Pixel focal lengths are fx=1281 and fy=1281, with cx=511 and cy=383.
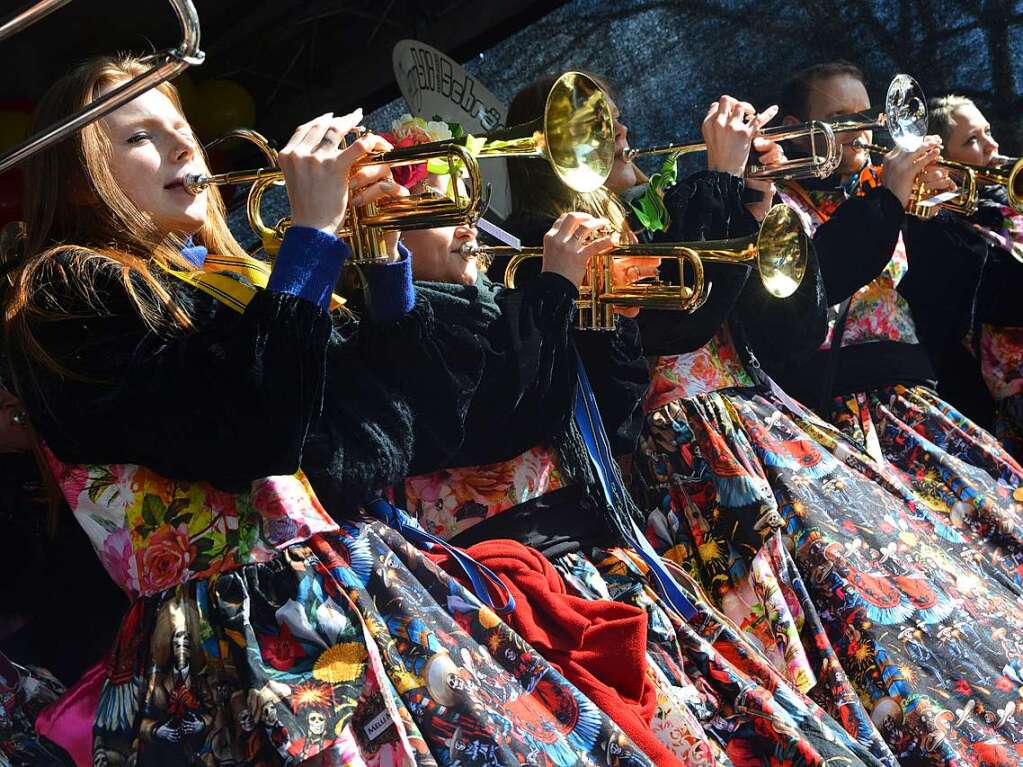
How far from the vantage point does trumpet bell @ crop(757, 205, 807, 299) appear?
9.69 ft

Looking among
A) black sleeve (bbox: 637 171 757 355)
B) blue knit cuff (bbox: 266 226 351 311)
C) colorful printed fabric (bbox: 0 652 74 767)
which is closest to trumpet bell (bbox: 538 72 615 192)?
black sleeve (bbox: 637 171 757 355)

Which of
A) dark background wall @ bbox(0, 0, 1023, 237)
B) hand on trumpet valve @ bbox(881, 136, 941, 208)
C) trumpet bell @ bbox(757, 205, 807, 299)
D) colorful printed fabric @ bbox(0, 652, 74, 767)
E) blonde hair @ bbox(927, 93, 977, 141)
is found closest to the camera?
colorful printed fabric @ bbox(0, 652, 74, 767)

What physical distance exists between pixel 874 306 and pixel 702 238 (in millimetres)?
716

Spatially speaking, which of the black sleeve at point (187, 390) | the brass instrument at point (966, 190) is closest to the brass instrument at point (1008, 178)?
the brass instrument at point (966, 190)

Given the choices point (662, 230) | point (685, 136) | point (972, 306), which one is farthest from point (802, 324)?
point (685, 136)

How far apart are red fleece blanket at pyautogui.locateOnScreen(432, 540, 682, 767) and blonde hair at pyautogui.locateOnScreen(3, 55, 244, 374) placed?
2.17 ft

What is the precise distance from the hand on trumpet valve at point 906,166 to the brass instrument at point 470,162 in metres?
1.04

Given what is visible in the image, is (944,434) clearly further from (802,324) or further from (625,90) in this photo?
(625,90)

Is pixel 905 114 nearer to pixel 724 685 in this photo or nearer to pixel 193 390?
pixel 724 685

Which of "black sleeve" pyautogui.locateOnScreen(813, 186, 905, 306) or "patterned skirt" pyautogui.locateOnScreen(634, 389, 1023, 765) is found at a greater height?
"black sleeve" pyautogui.locateOnScreen(813, 186, 905, 306)

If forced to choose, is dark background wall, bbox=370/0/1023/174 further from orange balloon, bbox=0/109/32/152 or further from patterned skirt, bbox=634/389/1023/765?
patterned skirt, bbox=634/389/1023/765

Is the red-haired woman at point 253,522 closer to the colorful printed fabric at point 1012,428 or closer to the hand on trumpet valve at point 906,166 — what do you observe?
the hand on trumpet valve at point 906,166

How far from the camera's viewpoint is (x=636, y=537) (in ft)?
8.21

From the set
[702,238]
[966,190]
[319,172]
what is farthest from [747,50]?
[319,172]
